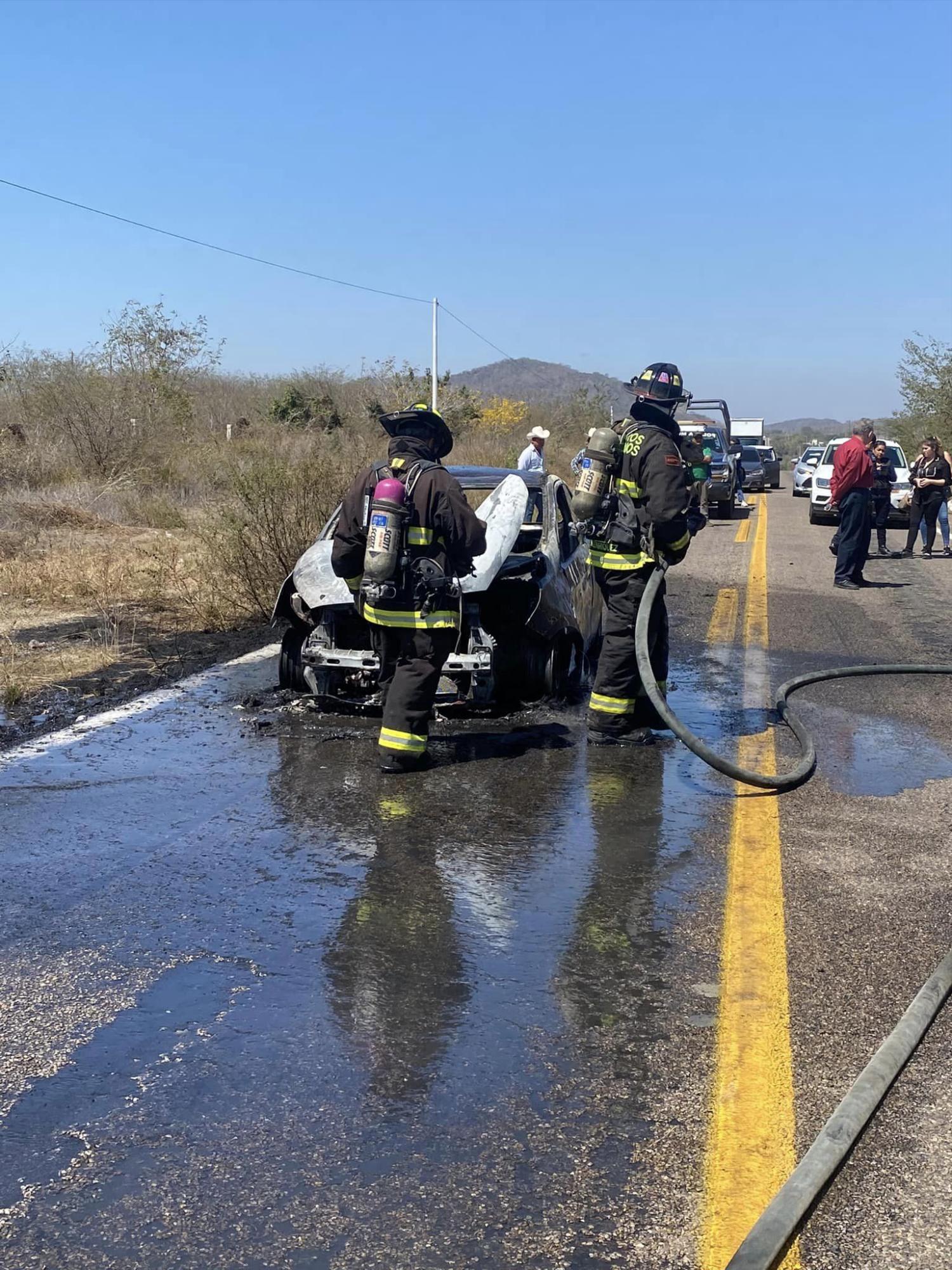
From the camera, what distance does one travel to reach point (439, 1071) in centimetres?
334

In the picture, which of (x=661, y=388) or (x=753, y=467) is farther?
(x=753, y=467)

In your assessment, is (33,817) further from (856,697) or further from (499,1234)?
(856,697)

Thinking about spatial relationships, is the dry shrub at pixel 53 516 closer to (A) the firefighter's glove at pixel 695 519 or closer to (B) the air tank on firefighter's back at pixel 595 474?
(B) the air tank on firefighter's back at pixel 595 474

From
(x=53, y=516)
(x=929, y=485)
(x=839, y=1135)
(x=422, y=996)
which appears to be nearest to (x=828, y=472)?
(x=929, y=485)

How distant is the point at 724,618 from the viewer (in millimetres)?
12062

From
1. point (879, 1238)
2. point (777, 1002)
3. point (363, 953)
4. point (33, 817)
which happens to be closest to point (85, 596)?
point (33, 817)

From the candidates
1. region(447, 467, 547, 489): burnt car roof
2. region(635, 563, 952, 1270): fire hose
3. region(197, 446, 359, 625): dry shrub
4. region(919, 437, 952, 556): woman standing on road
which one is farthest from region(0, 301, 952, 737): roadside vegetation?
region(919, 437, 952, 556): woman standing on road

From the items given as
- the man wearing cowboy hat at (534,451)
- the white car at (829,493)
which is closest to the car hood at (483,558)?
the man wearing cowboy hat at (534,451)

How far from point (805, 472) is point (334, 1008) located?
3295 cm

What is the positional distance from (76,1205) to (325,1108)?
63 cm

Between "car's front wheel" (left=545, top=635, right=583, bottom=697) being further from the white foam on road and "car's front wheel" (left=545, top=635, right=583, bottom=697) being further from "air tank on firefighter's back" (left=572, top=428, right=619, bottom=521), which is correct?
the white foam on road

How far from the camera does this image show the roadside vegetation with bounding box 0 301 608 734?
9.70 metres

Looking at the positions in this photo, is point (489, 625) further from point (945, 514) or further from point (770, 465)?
point (770, 465)

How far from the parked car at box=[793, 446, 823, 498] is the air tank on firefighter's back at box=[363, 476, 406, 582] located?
29.1 meters
